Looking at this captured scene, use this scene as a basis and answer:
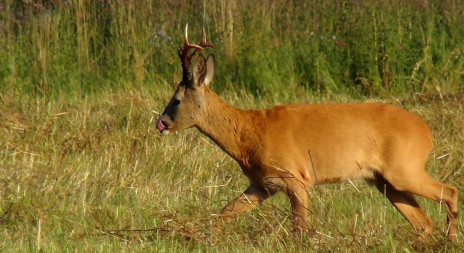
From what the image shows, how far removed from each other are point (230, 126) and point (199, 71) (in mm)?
431

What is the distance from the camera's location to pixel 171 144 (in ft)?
27.6

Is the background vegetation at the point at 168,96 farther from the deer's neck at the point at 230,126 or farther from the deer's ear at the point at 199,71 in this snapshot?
the deer's ear at the point at 199,71

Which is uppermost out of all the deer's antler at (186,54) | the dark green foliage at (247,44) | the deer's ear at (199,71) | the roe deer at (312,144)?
the deer's antler at (186,54)

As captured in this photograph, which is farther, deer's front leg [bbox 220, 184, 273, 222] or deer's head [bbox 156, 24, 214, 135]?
deer's head [bbox 156, 24, 214, 135]

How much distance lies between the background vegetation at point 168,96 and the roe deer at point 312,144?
0.65 feet

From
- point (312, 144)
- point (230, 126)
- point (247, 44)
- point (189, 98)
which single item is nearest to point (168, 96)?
point (247, 44)

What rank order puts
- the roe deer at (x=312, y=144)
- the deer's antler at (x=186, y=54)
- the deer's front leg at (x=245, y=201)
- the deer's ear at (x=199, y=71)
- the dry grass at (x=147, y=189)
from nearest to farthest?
the dry grass at (x=147, y=189) < the deer's front leg at (x=245, y=201) < the roe deer at (x=312, y=144) < the deer's antler at (x=186, y=54) < the deer's ear at (x=199, y=71)

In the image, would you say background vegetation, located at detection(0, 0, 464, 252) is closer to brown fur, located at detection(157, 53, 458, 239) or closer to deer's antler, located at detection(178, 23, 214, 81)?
brown fur, located at detection(157, 53, 458, 239)

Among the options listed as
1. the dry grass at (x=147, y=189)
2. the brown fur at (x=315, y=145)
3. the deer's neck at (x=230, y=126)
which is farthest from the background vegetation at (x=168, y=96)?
the deer's neck at (x=230, y=126)

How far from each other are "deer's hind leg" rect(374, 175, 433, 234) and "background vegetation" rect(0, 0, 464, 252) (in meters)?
0.10

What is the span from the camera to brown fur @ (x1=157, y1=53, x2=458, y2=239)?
259 inches

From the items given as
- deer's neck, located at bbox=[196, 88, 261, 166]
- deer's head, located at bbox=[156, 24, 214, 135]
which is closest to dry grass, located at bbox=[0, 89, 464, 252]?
deer's neck, located at bbox=[196, 88, 261, 166]

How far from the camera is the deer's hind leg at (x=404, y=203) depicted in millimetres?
6664

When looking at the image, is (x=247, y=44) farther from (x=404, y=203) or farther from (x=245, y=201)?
(x=245, y=201)
